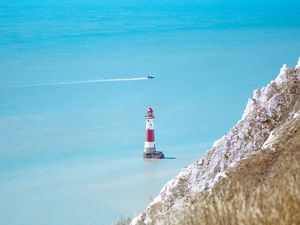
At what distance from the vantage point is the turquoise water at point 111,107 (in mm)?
31516

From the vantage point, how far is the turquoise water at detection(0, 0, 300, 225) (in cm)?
3152

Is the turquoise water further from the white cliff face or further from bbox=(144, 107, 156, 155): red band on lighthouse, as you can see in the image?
the white cliff face

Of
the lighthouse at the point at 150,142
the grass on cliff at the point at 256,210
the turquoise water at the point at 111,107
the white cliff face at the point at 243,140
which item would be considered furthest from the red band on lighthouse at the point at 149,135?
the grass on cliff at the point at 256,210

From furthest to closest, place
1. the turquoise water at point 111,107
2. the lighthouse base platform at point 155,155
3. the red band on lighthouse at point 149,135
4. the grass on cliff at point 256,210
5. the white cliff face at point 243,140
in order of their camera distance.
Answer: the red band on lighthouse at point 149,135, the lighthouse base platform at point 155,155, the turquoise water at point 111,107, the white cliff face at point 243,140, the grass on cliff at point 256,210

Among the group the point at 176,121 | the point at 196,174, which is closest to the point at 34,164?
the point at 176,121

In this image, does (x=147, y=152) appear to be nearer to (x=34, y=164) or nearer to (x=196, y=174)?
(x=34, y=164)

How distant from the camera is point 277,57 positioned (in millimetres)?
66688

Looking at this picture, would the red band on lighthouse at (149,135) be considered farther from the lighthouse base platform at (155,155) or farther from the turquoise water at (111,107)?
the turquoise water at (111,107)

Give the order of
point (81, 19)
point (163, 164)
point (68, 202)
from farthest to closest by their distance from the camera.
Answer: point (81, 19) < point (163, 164) < point (68, 202)

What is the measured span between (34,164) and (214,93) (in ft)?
51.8

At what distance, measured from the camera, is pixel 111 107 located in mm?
47281

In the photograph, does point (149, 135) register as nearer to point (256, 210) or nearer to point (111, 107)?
point (111, 107)

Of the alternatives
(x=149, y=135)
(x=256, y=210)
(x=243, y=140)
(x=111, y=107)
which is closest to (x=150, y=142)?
(x=149, y=135)

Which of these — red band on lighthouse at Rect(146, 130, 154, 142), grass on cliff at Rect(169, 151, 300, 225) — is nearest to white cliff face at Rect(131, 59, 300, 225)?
grass on cliff at Rect(169, 151, 300, 225)
